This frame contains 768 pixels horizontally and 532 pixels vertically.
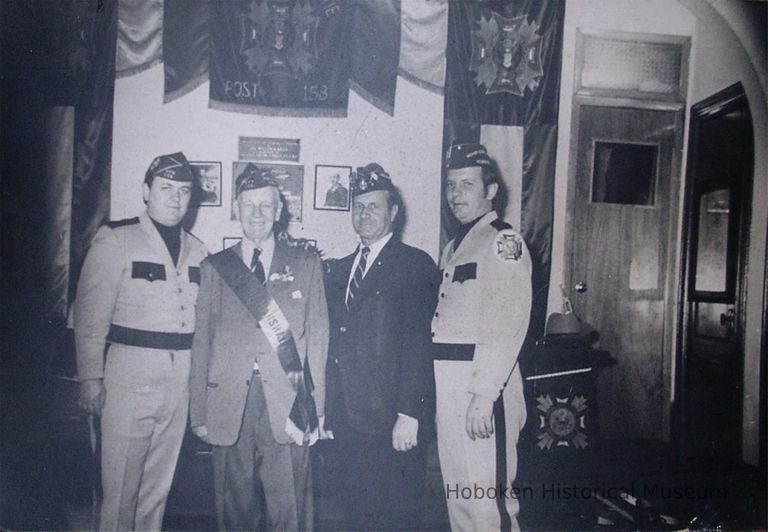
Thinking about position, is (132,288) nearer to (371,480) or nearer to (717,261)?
(371,480)

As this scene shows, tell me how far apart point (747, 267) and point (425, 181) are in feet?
4.87

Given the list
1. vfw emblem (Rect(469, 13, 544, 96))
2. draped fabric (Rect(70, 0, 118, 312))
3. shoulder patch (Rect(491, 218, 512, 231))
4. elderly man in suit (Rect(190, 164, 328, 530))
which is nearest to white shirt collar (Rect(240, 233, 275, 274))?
elderly man in suit (Rect(190, 164, 328, 530))

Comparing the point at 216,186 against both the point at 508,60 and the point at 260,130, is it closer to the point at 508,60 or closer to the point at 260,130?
the point at 260,130

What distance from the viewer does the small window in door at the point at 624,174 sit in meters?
2.32

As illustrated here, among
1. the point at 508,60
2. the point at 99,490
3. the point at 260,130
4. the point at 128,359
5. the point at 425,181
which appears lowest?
the point at 99,490

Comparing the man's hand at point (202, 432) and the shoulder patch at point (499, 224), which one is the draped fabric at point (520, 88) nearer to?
the shoulder patch at point (499, 224)

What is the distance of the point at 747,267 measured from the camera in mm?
2381

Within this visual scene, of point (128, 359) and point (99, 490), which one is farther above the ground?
point (128, 359)

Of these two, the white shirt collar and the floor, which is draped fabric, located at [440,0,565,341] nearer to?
the floor

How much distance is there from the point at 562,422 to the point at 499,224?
2.84 feet

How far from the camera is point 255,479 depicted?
6.86ft

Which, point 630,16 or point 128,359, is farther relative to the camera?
point 630,16

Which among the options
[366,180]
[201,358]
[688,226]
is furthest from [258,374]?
[688,226]

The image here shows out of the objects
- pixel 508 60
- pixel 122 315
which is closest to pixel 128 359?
pixel 122 315
